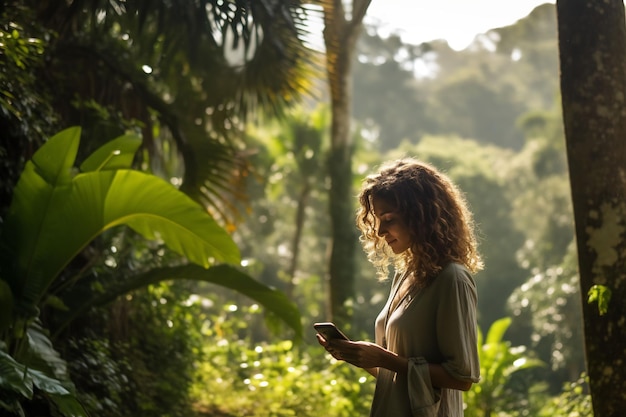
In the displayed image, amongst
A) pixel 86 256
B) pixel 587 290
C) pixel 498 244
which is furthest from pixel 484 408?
pixel 498 244

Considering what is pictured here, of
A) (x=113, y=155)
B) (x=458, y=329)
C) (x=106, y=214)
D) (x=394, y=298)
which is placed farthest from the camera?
(x=113, y=155)

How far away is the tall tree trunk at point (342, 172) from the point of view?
12.2 m

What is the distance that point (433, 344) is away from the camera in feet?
8.70

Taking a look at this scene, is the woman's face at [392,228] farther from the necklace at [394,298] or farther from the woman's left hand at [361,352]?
the woman's left hand at [361,352]

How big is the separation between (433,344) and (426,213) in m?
0.41

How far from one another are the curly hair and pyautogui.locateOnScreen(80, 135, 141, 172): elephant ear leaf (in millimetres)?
2758

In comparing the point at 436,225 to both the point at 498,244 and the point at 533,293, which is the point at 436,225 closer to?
the point at 533,293

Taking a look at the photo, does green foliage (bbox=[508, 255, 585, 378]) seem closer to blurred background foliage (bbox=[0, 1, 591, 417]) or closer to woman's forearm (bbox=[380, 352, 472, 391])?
blurred background foliage (bbox=[0, 1, 591, 417])

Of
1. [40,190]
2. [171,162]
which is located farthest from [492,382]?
[40,190]

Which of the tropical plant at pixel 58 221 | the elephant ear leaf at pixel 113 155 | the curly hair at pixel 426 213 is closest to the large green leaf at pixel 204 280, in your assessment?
the tropical plant at pixel 58 221

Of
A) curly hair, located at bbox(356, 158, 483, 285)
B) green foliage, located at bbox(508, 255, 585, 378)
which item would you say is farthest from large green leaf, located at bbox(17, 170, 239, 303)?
green foliage, located at bbox(508, 255, 585, 378)

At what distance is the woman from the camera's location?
2.58 meters

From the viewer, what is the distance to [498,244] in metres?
33.0

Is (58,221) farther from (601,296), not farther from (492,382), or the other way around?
(492,382)
